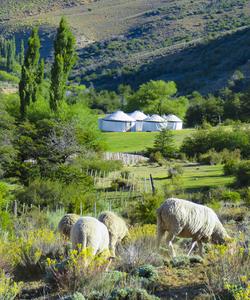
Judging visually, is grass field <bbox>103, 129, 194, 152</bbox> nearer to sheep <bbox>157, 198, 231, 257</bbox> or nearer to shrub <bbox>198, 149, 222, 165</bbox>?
shrub <bbox>198, 149, 222, 165</bbox>

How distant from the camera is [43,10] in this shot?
191 metres

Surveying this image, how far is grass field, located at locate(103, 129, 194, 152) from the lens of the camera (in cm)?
5537

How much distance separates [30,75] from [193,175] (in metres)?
17.0

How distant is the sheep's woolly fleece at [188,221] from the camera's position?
33.7 ft

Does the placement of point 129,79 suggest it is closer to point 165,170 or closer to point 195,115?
point 195,115

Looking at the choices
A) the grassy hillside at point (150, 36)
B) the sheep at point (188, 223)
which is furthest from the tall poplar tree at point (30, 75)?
the grassy hillside at point (150, 36)

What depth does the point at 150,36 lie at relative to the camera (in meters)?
153

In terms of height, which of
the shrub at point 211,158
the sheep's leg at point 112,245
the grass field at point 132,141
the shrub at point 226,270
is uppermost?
the shrub at point 226,270

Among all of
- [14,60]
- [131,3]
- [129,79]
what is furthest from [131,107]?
[131,3]

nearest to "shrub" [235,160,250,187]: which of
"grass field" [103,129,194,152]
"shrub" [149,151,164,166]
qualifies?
"shrub" [149,151,164,166]

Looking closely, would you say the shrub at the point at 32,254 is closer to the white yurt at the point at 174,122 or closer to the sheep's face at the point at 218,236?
the sheep's face at the point at 218,236

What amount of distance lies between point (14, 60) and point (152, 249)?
403 feet

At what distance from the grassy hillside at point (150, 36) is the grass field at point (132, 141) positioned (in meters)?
40.5

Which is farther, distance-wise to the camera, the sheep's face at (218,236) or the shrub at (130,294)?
the sheep's face at (218,236)
